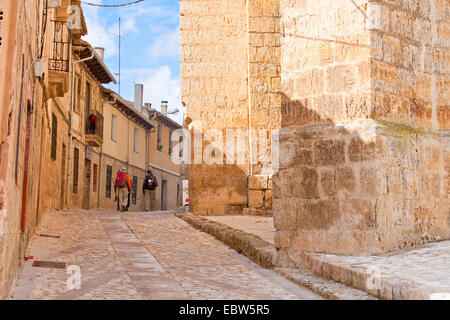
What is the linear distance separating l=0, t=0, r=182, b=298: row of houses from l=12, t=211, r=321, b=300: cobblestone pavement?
309mm

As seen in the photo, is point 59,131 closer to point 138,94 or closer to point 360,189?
point 360,189

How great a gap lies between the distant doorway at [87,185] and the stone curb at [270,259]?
11126mm

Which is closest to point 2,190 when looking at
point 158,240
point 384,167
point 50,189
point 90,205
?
point 384,167

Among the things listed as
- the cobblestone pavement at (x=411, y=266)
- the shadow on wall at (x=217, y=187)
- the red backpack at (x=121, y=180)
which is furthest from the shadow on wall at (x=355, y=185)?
the red backpack at (x=121, y=180)

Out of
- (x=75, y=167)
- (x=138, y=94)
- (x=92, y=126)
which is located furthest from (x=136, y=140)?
(x=75, y=167)

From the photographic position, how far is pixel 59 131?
14617 millimetres

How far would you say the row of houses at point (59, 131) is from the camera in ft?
11.8

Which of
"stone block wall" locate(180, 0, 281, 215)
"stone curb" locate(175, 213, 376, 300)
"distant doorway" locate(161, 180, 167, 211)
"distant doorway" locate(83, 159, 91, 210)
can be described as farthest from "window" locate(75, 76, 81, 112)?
"distant doorway" locate(161, 180, 167, 211)

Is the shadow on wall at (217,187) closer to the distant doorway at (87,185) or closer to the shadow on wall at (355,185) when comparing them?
the shadow on wall at (355,185)

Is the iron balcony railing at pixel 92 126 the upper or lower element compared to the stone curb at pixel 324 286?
upper

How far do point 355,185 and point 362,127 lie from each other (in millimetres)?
504

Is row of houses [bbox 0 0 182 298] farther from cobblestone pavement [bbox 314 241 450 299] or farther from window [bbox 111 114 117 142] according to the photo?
cobblestone pavement [bbox 314 241 450 299]

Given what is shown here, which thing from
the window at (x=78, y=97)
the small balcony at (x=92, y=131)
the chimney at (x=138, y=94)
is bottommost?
the small balcony at (x=92, y=131)

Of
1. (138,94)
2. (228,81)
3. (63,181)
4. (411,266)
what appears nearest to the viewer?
(411,266)
